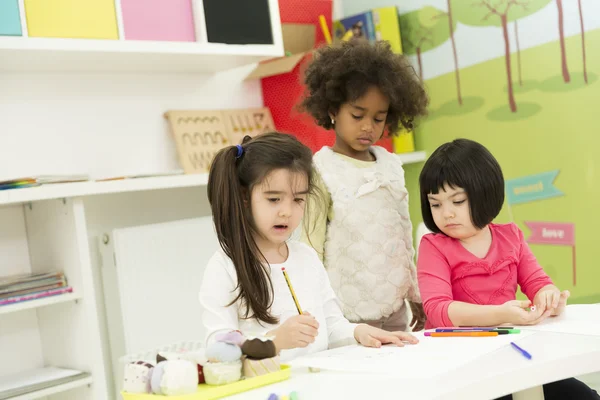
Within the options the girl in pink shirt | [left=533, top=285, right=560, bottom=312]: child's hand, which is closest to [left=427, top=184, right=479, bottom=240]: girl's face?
the girl in pink shirt

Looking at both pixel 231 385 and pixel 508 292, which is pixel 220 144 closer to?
pixel 508 292

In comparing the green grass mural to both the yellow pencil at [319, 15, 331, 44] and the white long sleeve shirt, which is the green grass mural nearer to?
the yellow pencil at [319, 15, 331, 44]

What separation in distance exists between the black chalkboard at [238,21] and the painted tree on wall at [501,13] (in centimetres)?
77

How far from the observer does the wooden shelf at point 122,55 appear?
7.45 ft

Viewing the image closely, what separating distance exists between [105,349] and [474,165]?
170cm

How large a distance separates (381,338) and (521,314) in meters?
0.26

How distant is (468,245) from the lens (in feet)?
5.17

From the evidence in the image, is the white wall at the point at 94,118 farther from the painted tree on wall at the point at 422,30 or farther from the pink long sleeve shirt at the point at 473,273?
the pink long sleeve shirt at the point at 473,273

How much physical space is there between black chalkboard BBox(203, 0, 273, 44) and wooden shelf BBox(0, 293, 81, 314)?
3.32 feet

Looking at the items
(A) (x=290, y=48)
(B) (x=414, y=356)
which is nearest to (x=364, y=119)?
(B) (x=414, y=356)

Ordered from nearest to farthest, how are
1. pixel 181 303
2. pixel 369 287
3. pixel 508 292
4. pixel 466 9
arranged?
pixel 508 292 → pixel 369 287 → pixel 181 303 → pixel 466 9

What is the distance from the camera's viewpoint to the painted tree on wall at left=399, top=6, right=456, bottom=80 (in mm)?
3004

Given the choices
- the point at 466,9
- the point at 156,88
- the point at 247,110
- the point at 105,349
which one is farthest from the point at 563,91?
the point at 105,349

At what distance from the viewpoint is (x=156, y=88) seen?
291cm
